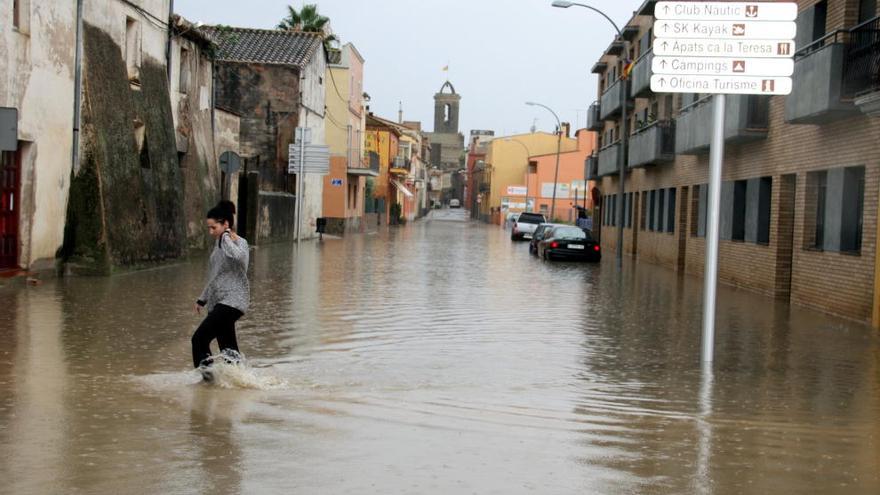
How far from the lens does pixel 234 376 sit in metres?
9.03

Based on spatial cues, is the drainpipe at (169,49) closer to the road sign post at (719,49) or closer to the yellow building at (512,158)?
the road sign post at (719,49)

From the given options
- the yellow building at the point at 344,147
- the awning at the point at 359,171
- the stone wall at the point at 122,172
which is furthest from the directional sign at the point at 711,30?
the awning at the point at 359,171

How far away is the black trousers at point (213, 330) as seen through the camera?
9.03 m

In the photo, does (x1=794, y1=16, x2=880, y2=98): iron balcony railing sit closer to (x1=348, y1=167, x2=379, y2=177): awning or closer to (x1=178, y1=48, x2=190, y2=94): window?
(x1=178, y1=48, x2=190, y2=94): window

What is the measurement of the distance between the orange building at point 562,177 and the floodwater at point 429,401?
73700 millimetres

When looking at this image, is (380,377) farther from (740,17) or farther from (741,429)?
(740,17)

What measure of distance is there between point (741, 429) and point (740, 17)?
16.4 feet

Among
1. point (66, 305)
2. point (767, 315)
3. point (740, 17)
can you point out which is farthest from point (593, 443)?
point (767, 315)

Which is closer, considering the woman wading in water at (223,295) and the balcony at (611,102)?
the woman wading in water at (223,295)

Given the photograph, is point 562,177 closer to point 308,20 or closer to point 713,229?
point 308,20

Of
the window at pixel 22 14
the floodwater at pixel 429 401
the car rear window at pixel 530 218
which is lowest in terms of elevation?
the floodwater at pixel 429 401

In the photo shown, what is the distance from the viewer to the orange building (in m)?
90.7

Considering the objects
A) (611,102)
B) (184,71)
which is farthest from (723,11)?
(611,102)

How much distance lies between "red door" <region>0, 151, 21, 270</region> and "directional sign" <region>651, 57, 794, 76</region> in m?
11.9
